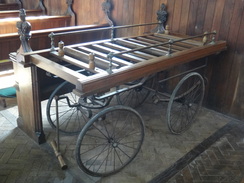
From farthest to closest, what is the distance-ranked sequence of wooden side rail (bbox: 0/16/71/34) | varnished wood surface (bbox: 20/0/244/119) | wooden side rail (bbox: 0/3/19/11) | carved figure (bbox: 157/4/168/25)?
wooden side rail (bbox: 0/3/19/11) → wooden side rail (bbox: 0/16/71/34) → carved figure (bbox: 157/4/168/25) → varnished wood surface (bbox: 20/0/244/119)

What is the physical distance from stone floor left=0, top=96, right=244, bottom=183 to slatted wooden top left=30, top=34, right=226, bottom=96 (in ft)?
2.67

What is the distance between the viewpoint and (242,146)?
9.40ft

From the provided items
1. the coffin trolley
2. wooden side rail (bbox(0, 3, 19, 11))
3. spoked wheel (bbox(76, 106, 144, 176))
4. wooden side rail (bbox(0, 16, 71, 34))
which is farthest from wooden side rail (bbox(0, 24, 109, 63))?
wooden side rail (bbox(0, 3, 19, 11))

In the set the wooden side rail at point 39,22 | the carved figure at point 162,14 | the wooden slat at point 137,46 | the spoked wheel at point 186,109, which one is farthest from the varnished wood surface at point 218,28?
the wooden side rail at point 39,22

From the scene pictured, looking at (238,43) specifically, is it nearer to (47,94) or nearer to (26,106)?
(47,94)

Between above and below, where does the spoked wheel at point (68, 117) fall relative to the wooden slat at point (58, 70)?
below

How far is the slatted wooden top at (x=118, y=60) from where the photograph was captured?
201cm

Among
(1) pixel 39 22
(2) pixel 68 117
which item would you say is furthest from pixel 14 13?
(2) pixel 68 117

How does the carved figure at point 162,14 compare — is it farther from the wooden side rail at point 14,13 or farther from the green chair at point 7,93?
the wooden side rail at point 14,13

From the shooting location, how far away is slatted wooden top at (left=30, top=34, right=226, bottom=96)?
2.01m

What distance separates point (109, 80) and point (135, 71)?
0.92 ft

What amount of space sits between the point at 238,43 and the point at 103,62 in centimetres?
174

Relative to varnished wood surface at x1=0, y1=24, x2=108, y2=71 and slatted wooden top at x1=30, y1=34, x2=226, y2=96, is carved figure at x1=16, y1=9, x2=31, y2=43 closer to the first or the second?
slatted wooden top at x1=30, y1=34, x2=226, y2=96

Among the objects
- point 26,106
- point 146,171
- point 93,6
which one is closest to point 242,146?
point 146,171
